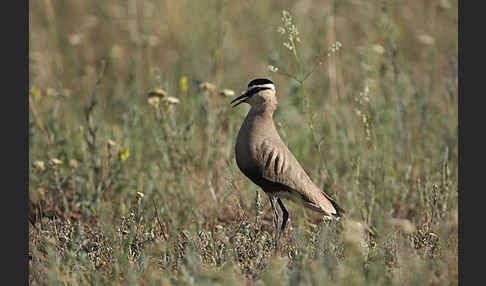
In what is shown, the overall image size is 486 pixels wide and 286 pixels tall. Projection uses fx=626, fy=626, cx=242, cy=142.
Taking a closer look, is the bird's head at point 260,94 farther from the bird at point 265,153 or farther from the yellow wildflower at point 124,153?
the yellow wildflower at point 124,153

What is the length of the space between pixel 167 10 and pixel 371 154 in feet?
13.4

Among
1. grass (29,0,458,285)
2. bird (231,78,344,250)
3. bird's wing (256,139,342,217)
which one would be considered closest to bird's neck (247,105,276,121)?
bird (231,78,344,250)

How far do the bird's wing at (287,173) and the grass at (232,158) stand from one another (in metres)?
0.18

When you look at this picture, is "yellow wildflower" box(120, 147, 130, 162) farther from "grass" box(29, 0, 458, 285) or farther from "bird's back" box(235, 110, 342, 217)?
"bird's back" box(235, 110, 342, 217)

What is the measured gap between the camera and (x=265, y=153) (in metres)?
3.65

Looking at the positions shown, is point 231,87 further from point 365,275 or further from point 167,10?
point 365,275

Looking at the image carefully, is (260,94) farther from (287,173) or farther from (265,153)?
(287,173)

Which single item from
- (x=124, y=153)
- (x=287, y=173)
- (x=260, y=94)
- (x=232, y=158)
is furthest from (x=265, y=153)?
(x=124, y=153)

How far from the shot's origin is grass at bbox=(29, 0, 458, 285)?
333 cm

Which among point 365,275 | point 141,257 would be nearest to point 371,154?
point 365,275

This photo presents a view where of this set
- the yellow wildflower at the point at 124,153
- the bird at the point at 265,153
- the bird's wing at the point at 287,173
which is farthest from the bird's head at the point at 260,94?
the yellow wildflower at the point at 124,153

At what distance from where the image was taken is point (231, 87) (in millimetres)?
7133

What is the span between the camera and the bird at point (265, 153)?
3643mm

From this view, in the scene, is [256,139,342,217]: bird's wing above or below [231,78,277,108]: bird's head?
below
